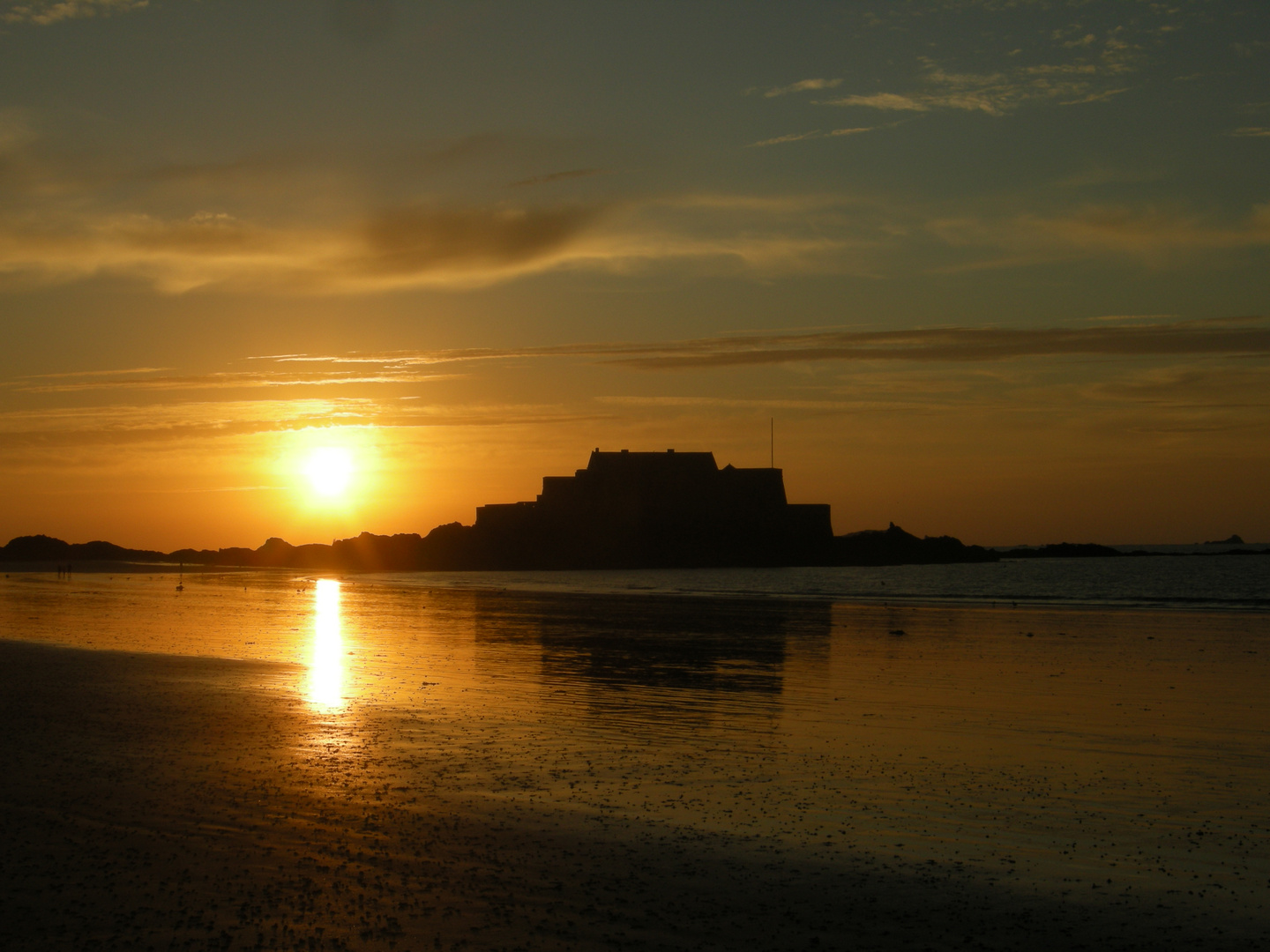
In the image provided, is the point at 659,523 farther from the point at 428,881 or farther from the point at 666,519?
the point at 428,881

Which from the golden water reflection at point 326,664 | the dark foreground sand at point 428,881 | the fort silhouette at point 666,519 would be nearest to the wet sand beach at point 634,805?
the dark foreground sand at point 428,881

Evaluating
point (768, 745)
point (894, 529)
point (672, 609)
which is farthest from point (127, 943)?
point (894, 529)

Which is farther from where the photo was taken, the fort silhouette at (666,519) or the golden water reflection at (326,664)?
the fort silhouette at (666,519)

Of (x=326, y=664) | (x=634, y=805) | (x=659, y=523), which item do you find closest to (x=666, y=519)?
(x=659, y=523)

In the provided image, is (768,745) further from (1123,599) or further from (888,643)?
(1123,599)

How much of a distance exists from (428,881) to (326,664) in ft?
59.9

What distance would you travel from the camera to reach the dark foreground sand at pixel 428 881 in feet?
23.5

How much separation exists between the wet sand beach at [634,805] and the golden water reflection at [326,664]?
17cm

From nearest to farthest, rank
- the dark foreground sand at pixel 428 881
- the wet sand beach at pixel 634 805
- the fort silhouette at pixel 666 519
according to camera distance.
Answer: the dark foreground sand at pixel 428 881 < the wet sand beach at pixel 634 805 < the fort silhouette at pixel 666 519

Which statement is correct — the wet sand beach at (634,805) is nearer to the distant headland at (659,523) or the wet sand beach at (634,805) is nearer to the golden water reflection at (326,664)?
the golden water reflection at (326,664)

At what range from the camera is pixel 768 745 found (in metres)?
14.2

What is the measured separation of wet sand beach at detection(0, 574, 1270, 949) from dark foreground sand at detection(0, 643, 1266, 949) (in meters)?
0.04

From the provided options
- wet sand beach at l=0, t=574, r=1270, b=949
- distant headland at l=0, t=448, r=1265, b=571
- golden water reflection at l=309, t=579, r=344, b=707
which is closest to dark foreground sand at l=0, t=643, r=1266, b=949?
wet sand beach at l=0, t=574, r=1270, b=949

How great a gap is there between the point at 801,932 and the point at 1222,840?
16.4 feet
